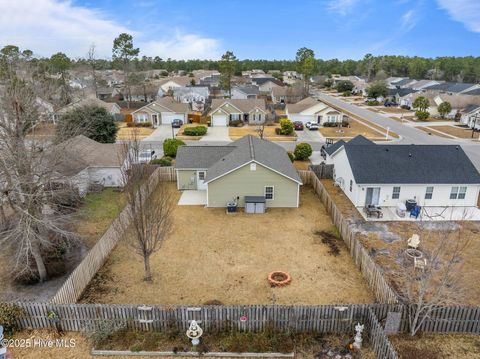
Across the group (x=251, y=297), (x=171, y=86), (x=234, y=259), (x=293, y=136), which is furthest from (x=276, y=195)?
(x=171, y=86)

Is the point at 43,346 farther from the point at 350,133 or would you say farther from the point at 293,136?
the point at 350,133

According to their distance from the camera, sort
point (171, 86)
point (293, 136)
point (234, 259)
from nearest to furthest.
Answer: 1. point (234, 259)
2. point (293, 136)
3. point (171, 86)

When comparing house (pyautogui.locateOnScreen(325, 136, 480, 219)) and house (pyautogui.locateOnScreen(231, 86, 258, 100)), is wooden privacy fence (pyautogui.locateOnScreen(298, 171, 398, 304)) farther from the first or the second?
house (pyautogui.locateOnScreen(231, 86, 258, 100))

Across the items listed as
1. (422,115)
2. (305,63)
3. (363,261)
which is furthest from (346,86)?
(363,261)

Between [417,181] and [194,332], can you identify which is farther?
[417,181]

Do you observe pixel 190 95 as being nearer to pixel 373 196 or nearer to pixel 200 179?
pixel 200 179
